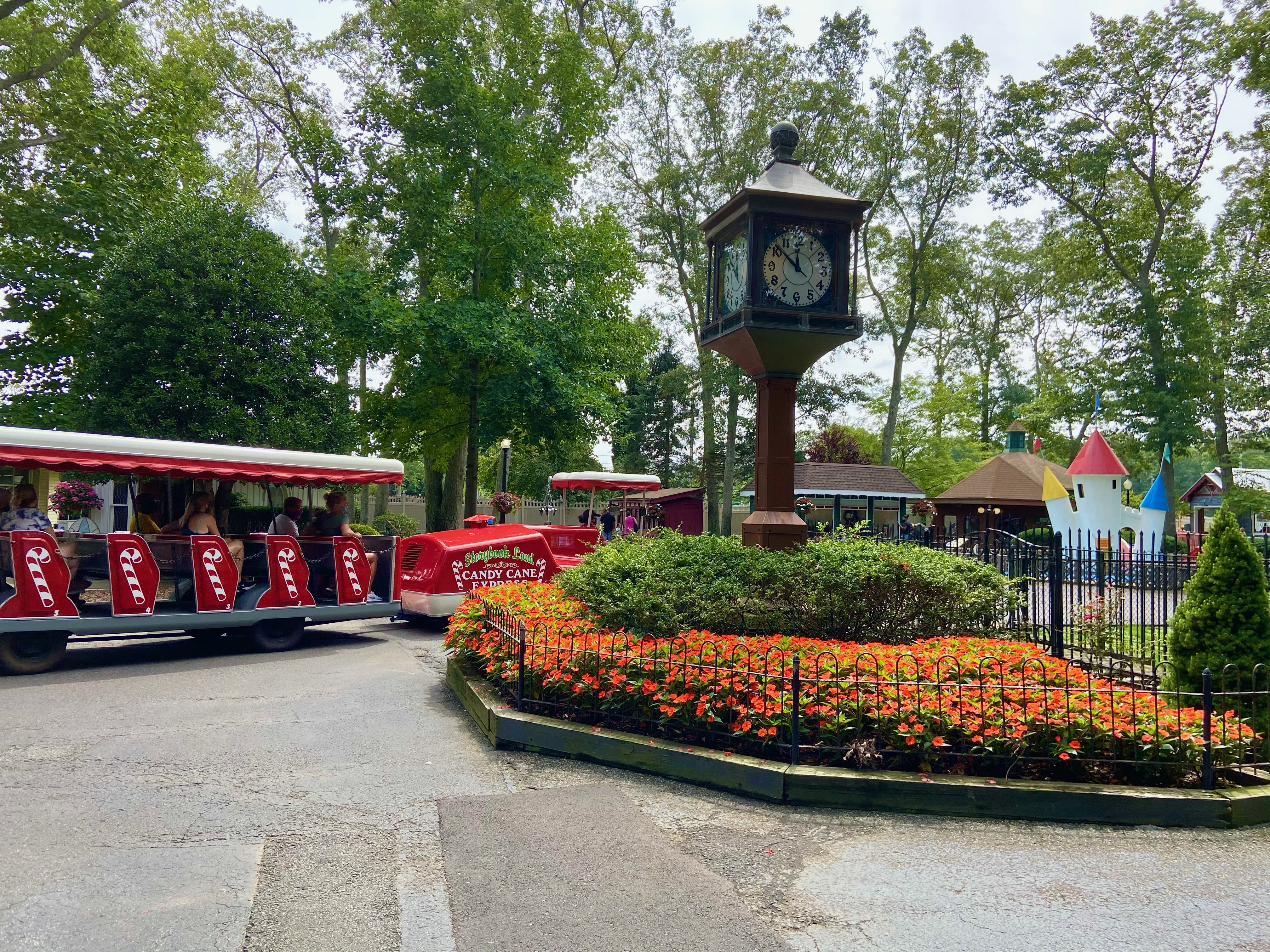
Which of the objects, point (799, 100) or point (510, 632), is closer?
point (510, 632)

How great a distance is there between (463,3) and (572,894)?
2477 centimetres

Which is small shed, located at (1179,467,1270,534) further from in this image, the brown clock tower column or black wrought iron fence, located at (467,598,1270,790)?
black wrought iron fence, located at (467,598,1270,790)

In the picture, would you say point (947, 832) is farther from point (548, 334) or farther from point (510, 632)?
point (548, 334)

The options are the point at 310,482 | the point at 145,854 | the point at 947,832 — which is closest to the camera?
the point at 145,854

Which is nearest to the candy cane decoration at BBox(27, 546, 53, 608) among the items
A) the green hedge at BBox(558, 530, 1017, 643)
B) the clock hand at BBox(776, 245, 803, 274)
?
the green hedge at BBox(558, 530, 1017, 643)

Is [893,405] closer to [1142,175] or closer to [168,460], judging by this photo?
[1142,175]

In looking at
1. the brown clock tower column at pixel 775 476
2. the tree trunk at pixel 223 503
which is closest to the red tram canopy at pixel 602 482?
the tree trunk at pixel 223 503

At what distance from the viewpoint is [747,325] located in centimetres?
807

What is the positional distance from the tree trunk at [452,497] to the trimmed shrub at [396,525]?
1.15 meters

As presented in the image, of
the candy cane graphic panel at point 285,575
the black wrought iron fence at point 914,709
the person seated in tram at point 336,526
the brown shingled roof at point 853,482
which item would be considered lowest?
the black wrought iron fence at point 914,709

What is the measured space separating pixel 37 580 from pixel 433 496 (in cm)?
2140

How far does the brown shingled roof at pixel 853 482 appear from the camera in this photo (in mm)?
37781

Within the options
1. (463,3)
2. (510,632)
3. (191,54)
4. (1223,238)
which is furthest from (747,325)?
(1223,238)

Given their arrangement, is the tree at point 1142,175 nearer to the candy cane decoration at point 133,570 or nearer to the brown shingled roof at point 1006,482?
the brown shingled roof at point 1006,482
